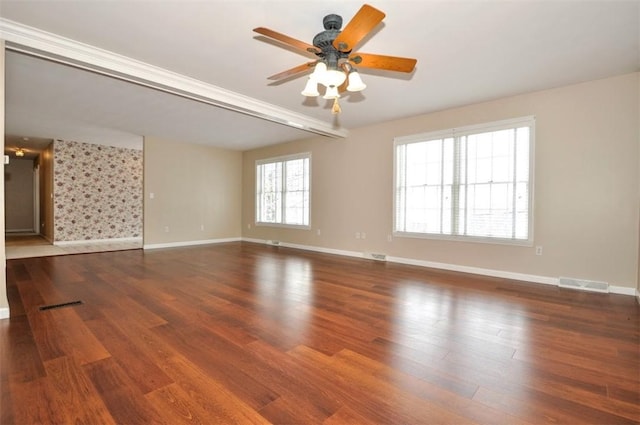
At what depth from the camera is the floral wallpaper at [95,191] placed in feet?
24.5

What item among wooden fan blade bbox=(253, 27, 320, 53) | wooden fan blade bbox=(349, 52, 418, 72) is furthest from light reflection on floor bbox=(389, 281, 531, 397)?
wooden fan blade bbox=(253, 27, 320, 53)

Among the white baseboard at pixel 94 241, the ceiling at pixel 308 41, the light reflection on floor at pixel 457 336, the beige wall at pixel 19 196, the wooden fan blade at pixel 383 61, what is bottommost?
the light reflection on floor at pixel 457 336

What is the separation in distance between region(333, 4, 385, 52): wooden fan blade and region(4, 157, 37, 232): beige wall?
13027 millimetres

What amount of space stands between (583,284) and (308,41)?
4.45 meters

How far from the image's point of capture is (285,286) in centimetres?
391

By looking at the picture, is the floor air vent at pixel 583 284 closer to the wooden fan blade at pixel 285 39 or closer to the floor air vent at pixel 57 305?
the wooden fan blade at pixel 285 39

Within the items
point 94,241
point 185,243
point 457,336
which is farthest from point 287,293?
point 94,241

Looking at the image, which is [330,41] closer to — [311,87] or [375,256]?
[311,87]

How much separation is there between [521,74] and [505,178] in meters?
1.43

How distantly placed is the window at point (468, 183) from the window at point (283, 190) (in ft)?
8.19

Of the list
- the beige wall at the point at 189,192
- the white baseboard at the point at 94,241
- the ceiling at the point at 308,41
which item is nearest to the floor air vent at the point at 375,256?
the ceiling at the point at 308,41

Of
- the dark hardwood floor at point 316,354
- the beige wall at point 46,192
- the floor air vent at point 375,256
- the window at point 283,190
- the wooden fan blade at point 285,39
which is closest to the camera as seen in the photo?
the dark hardwood floor at point 316,354

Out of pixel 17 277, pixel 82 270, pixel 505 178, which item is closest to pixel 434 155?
pixel 505 178

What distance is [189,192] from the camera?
7.87 meters
